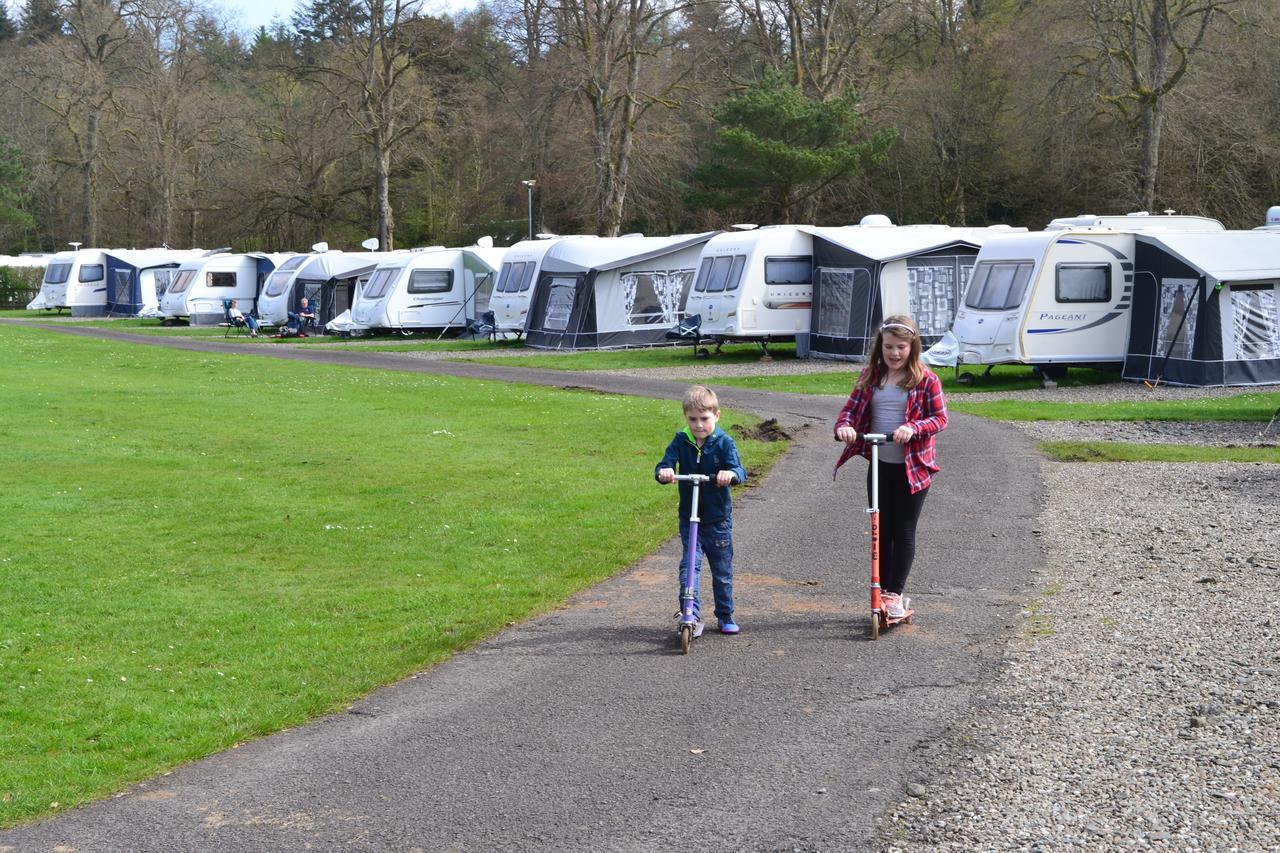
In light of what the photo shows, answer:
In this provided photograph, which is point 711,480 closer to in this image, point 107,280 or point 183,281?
point 183,281

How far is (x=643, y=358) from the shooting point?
1180 inches

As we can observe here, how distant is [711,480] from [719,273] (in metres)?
22.4

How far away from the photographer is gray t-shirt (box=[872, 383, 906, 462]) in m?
7.17

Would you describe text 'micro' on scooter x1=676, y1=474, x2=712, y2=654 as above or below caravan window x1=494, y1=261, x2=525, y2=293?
below

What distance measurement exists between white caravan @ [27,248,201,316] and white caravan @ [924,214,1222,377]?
3701 cm

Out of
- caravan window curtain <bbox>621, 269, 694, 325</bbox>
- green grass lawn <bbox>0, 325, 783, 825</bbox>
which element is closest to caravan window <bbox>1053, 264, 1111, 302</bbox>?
green grass lawn <bbox>0, 325, 783, 825</bbox>

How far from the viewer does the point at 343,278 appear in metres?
42.0

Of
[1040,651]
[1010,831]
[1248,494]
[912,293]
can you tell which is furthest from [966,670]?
[912,293]

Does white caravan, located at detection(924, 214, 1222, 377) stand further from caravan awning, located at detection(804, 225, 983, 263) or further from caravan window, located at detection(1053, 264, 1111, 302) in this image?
caravan awning, located at detection(804, 225, 983, 263)

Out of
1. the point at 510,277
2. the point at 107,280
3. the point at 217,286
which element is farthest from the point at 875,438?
the point at 107,280

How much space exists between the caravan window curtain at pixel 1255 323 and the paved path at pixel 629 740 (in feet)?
46.8

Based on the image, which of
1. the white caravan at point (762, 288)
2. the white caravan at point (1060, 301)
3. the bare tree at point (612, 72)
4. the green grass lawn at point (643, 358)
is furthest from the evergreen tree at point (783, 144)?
the white caravan at point (1060, 301)

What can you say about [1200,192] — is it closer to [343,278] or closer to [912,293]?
[912,293]

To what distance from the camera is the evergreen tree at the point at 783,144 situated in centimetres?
4475
